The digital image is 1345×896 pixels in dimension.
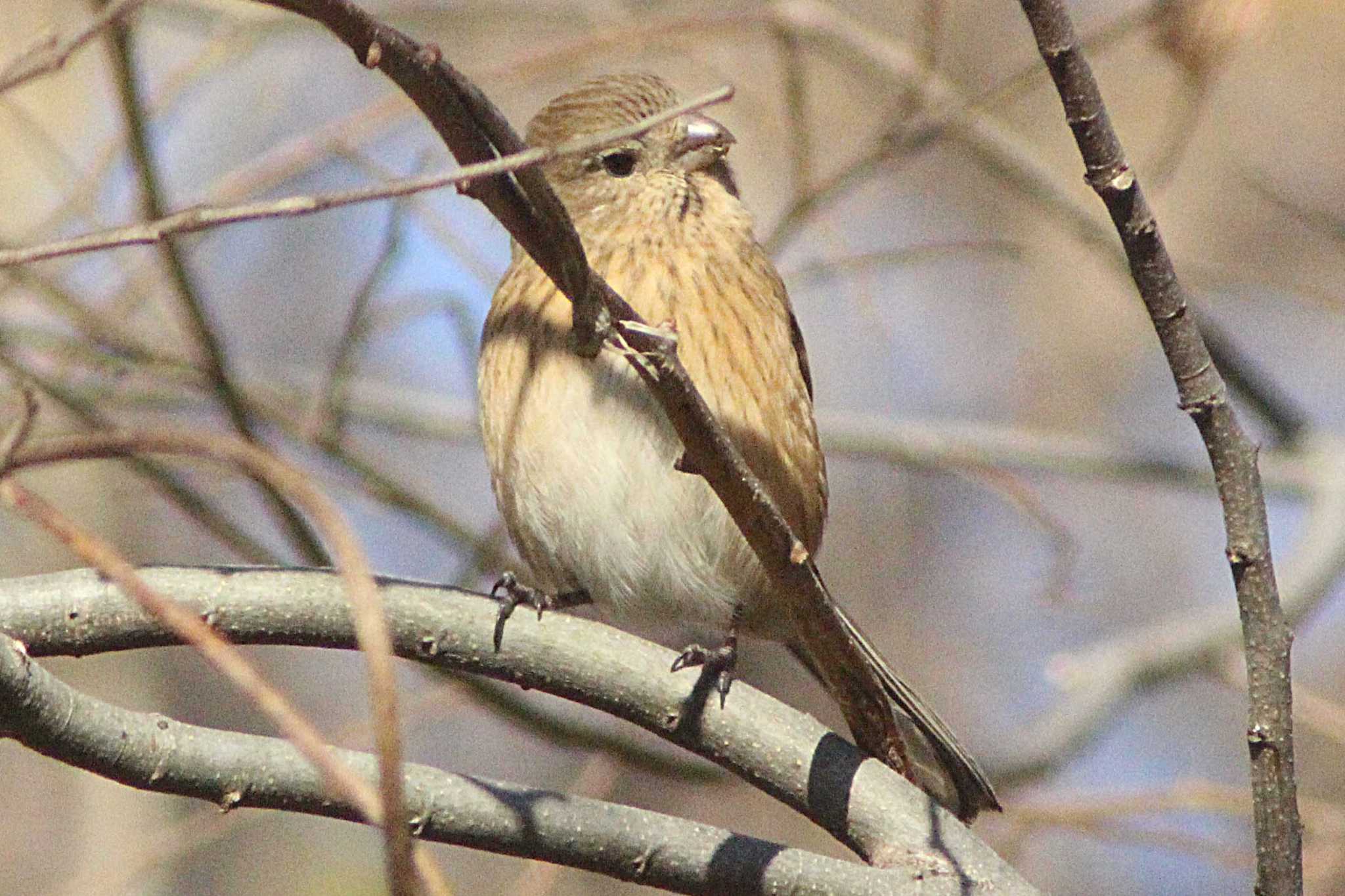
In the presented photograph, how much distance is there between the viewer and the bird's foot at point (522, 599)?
2629mm

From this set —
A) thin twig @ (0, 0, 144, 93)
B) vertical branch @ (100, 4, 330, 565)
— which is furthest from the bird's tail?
thin twig @ (0, 0, 144, 93)

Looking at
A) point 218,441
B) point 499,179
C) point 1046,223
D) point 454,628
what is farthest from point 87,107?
point 218,441

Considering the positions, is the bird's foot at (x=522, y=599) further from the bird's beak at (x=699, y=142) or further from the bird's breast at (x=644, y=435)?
the bird's beak at (x=699, y=142)

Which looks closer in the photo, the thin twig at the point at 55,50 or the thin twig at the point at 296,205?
the thin twig at the point at 296,205

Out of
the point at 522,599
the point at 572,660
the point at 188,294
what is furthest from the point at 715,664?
the point at 188,294

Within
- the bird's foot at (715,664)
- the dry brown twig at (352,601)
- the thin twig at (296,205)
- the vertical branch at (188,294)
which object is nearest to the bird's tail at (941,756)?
the bird's foot at (715,664)

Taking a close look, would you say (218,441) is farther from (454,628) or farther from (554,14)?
(554,14)

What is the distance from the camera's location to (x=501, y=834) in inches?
95.3

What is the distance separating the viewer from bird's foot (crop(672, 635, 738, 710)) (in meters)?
2.77

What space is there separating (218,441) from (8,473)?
266 mm

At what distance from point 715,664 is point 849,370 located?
5707 mm

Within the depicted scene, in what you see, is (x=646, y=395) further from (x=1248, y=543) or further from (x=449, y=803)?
(x=1248, y=543)

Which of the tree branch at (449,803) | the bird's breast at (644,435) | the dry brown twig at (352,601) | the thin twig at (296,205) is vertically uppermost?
the bird's breast at (644,435)

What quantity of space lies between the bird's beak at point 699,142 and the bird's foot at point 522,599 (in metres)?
1.03
